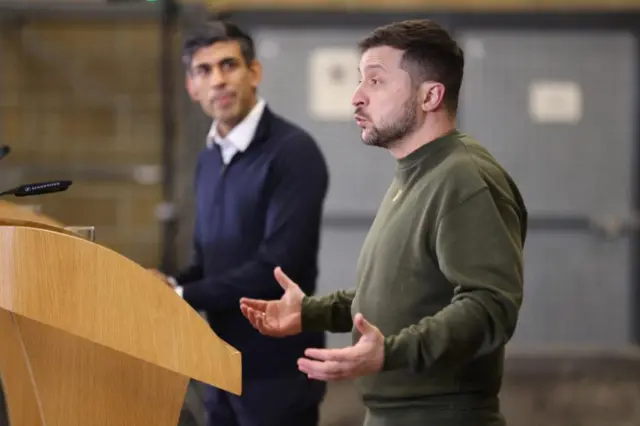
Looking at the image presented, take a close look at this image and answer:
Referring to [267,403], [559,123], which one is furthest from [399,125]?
[559,123]

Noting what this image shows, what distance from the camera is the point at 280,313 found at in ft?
4.56

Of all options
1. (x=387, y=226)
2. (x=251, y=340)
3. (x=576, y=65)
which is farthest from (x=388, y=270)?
(x=576, y=65)

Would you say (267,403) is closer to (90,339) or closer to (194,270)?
(194,270)

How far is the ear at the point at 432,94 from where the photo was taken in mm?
1263

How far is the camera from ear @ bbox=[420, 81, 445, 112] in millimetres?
1263

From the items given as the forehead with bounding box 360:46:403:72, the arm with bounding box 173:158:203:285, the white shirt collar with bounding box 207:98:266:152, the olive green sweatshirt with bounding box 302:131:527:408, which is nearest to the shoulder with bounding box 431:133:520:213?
the olive green sweatshirt with bounding box 302:131:527:408

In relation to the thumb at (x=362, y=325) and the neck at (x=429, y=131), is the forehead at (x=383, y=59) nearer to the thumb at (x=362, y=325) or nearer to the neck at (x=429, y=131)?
the neck at (x=429, y=131)

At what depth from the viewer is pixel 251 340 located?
1826mm

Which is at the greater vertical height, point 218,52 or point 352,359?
point 218,52

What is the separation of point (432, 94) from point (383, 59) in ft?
0.28

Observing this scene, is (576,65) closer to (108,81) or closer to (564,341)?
(564,341)

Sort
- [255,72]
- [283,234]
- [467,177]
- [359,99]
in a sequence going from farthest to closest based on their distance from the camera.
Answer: [255,72]
[283,234]
[359,99]
[467,177]

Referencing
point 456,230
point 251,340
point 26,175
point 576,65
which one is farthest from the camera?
point 576,65

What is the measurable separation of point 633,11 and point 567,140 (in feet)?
2.18
